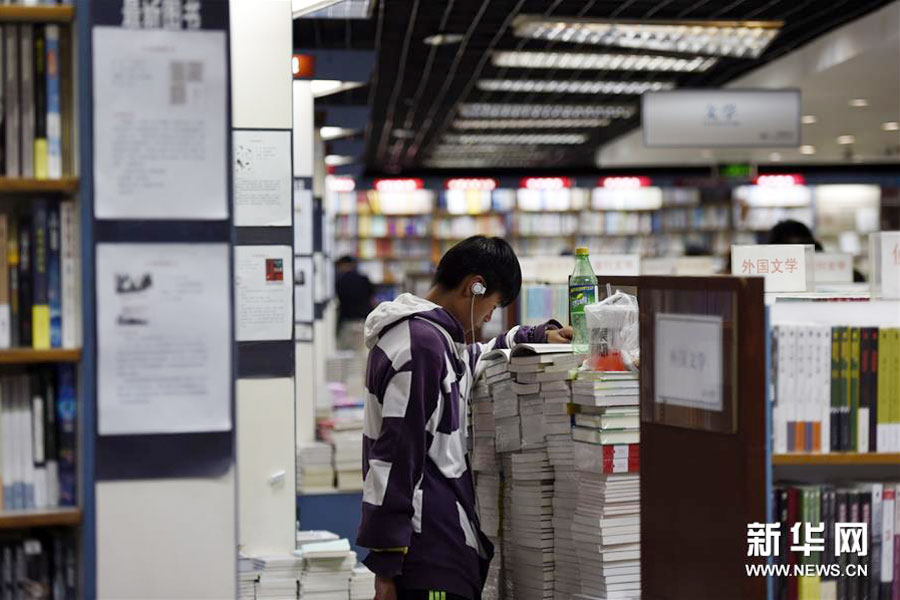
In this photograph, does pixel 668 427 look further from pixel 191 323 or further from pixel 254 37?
pixel 254 37

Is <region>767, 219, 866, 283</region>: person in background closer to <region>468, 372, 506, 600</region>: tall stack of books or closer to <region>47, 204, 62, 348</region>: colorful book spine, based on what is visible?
<region>468, 372, 506, 600</region>: tall stack of books

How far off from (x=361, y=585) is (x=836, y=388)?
9.07 ft

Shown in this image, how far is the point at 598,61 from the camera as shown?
11617 mm

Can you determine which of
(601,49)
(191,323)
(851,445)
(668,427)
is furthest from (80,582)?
(601,49)

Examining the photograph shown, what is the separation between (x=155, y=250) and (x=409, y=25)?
7.92m

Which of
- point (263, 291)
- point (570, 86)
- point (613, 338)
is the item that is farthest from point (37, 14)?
point (570, 86)

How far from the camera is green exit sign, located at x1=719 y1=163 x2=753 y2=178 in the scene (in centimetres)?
1725

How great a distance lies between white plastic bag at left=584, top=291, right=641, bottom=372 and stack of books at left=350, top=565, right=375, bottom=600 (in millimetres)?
2056

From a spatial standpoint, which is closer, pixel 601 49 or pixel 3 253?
pixel 3 253

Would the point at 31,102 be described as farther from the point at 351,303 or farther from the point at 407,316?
the point at 351,303

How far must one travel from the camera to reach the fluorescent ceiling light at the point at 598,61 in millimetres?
11391

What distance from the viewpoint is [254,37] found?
194 inches

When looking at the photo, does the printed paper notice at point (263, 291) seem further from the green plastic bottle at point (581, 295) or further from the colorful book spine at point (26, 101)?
the colorful book spine at point (26, 101)

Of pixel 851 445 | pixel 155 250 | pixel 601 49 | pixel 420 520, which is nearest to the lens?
pixel 155 250
